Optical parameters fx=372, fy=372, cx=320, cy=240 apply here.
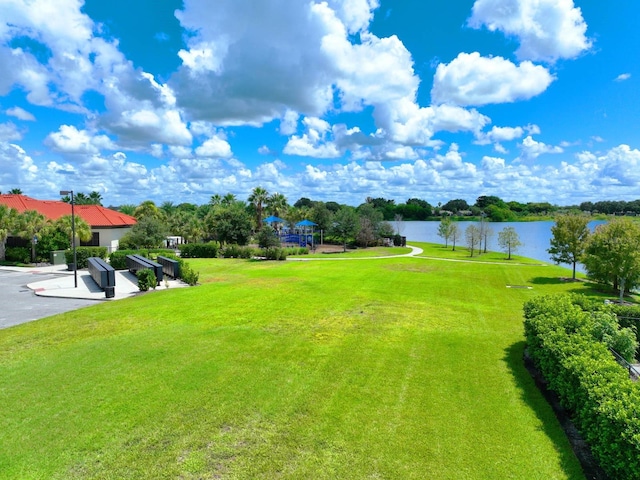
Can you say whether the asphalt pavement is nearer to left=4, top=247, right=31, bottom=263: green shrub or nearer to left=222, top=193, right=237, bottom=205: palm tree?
left=4, top=247, right=31, bottom=263: green shrub

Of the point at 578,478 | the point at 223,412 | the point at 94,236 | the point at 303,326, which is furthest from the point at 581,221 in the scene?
the point at 94,236

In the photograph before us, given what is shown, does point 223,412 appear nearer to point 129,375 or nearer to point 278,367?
point 278,367

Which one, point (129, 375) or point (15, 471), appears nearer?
point (15, 471)

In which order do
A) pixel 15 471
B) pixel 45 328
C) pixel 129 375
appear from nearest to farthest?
pixel 15 471 → pixel 129 375 → pixel 45 328

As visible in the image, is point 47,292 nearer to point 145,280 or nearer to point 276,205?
point 145,280

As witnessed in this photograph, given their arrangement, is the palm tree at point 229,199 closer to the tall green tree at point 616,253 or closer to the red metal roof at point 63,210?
the red metal roof at point 63,210

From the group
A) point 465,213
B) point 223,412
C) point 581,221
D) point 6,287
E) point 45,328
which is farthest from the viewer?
point 465,213

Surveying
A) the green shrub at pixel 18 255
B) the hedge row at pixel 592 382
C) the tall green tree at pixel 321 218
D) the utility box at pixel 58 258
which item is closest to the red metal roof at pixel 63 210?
the green shrub at pixel 18 255
